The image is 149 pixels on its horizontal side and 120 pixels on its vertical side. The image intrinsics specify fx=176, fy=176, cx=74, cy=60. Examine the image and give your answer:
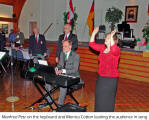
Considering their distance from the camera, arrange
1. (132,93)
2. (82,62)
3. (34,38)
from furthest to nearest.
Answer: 1. (82,62)
2. (34,38)
3. (132,93)

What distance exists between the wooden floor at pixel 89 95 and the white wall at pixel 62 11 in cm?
455

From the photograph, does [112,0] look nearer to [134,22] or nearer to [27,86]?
[134,22]

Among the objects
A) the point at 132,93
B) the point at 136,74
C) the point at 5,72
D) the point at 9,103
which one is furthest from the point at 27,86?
the point at 136,74

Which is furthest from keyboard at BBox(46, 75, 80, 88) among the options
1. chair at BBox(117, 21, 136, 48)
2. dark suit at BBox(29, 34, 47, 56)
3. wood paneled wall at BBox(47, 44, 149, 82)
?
chair at BBox(117, 21, 136, 48)

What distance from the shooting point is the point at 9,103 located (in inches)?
135

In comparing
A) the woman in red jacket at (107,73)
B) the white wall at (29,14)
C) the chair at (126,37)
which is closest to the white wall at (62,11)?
the white wall at (29,14)

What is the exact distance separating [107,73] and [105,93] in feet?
0.87

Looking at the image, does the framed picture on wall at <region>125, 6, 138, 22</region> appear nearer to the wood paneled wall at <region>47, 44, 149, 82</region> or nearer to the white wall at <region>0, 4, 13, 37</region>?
the wood paneled wall at <region>47, 44, 149, 82</region>

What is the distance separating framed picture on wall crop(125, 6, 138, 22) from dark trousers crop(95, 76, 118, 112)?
289 inches

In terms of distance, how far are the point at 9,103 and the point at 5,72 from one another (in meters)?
2.76

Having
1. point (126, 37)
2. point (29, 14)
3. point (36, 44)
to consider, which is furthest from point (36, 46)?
point (29, 14)

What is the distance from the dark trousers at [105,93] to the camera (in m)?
2.21

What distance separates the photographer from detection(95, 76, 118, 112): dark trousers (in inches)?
86.8

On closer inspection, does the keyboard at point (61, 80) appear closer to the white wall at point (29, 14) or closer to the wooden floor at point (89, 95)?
the wooden floor at point (89, 95)
